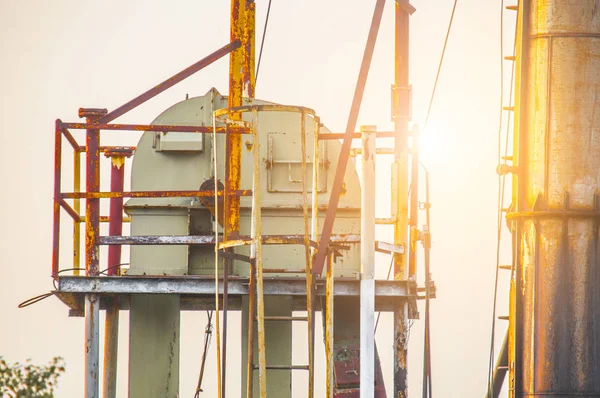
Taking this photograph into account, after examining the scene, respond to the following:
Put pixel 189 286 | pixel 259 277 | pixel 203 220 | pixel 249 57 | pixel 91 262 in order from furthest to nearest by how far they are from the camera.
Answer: pixel 203 220 → pixel 249 57 → pixel 91 262 → pixel 189 286 → pixel 259 277

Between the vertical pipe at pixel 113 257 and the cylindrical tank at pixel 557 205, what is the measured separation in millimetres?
5298

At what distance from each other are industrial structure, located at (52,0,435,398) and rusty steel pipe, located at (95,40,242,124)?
0.02 m

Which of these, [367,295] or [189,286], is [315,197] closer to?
[367,295]

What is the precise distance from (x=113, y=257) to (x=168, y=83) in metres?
3.10

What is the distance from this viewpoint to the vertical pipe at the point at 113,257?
20.5m

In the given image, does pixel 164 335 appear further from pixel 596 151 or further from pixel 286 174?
pixel 596 151

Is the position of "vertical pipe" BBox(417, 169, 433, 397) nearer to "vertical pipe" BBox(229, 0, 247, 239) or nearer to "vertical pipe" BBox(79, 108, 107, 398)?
"vertical pipe" BBox(229, 0, 247, 239)

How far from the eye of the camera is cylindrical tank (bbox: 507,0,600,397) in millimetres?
17453

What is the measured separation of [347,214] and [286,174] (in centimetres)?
90

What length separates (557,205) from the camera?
17750 mm

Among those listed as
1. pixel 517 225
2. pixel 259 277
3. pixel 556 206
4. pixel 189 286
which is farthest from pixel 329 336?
pixel 556 206

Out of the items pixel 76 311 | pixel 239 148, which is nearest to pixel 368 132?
pixel 239 148

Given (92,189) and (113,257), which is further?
(113,257)

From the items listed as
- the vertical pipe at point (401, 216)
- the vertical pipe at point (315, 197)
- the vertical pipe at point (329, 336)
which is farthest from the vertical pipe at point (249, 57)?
the vertical pipe at point (329, 336)
